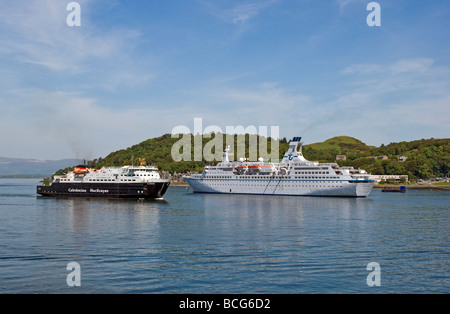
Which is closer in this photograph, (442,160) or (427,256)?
(427,256)

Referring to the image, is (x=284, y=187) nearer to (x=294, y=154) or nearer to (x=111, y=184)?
(x=294, y=154)

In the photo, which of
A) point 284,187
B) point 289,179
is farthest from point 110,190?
point 289,179

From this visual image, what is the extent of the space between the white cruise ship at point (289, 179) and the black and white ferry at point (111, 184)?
25552mm

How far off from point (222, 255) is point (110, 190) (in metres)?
50.9

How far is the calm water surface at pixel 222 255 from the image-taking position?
18.3 m

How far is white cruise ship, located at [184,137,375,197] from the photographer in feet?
263

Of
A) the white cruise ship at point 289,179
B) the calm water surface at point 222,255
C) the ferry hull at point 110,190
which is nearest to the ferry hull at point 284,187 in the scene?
the white cruise ship at point 289,179

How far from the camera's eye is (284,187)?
87688 mm

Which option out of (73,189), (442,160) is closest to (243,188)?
(73,189)

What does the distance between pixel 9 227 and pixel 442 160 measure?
185839 mm

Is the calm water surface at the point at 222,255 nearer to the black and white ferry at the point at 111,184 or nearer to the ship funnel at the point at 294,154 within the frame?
the black and white ferry at the point at 111,184

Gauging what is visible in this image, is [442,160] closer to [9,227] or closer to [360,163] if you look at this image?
[360,163]

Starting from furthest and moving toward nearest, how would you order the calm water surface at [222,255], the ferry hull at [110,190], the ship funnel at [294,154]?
1. the ship funnel at [294,154]
2. the ferry hull at [110,190]
3. the calm water surface at [222,255]
